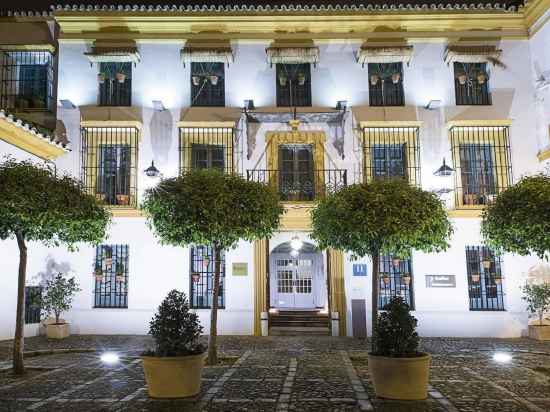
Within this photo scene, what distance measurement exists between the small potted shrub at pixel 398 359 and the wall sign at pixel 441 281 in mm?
7744

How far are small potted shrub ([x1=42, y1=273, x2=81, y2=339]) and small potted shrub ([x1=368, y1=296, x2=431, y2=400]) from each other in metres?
10.0

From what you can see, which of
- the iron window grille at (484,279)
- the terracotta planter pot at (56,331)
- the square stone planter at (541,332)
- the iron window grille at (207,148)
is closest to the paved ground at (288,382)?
the square stone planter at (541,332)

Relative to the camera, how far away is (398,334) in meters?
7.46

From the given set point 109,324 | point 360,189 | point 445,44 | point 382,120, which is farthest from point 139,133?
point 445,44

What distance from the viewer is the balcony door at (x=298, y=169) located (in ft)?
51.2

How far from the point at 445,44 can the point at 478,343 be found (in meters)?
9.05

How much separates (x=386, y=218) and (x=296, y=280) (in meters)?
11.5

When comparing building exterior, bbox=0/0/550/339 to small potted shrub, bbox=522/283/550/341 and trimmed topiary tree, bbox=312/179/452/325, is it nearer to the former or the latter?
small potted shrub, bbox=522/283/550/341

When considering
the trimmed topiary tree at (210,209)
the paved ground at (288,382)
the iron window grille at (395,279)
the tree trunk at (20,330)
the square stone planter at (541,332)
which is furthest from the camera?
the iron window grille at (395,279)

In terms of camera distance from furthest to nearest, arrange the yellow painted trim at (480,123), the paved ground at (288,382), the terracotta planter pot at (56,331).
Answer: the yellow painted trim at (480,123), the terracotta planter pot at (56,331), the paved ground at (288,382)

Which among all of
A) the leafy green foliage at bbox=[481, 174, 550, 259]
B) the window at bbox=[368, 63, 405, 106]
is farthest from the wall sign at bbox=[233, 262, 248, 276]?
the leafy green foliage at bbox=[481, 174, 550, 259]

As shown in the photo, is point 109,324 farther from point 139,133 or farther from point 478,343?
point 478,343

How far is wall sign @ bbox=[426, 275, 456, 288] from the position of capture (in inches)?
585

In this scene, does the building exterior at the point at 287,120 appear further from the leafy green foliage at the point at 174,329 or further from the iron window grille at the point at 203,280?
the leafy green foliage at the point at 174,329
